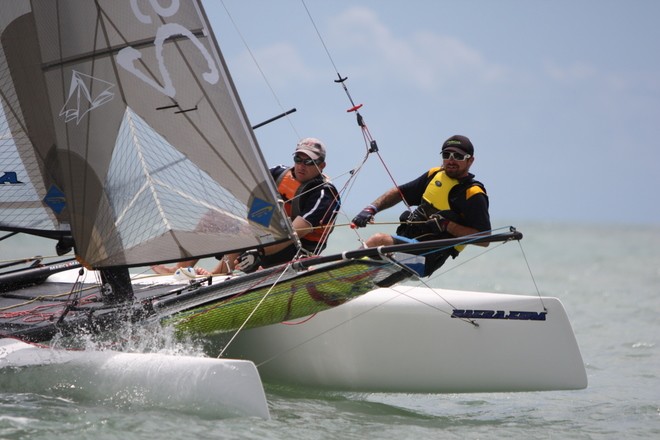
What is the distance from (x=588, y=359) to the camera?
266 inches

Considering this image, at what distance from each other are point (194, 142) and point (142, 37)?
0.51 meters

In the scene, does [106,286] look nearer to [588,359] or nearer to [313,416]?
[313,416]

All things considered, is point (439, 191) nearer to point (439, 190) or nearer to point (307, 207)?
point (439, 190)

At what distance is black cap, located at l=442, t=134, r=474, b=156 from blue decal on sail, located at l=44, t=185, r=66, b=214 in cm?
192

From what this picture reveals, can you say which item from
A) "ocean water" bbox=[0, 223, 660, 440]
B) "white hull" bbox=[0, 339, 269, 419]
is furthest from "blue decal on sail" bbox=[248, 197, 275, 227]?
"ocean water" bbox=[0, 223, 660, 440]

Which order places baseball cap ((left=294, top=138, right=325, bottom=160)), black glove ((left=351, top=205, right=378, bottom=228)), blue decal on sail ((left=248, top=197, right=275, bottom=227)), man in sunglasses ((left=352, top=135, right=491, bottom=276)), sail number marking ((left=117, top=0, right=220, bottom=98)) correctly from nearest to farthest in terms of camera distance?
sail number marking ((left=117, top=0, right=220, bottom=98)), blue decal on sail ((left=248, top=197, right=275, bottom=227)), black glove ((left=351, top=205, right=378, bottom=228)), man in sunglasses ((left=352, top=135, right=491, bottom=276)), baseball cap ((left=294, top=138, right=325, bottom=160))

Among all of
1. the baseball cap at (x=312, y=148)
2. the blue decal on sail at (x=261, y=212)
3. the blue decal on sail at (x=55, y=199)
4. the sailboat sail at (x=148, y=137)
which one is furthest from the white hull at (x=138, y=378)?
the baseball cap at (x=312, y=148)

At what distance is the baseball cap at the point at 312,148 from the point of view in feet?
17.7

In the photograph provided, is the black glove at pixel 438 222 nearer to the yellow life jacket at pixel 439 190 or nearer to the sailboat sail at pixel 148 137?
the yellow life jacket at pixel 439 190

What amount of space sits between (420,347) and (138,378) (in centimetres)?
155

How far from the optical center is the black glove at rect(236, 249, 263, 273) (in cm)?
523

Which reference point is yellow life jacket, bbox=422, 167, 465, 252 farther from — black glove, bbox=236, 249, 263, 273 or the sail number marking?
the sail number marking

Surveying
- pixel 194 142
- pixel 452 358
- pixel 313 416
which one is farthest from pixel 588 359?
pixel 194 142

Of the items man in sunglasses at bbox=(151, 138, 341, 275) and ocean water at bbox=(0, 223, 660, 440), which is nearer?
ocean water at bbox=(0, 223, 660, 440)
